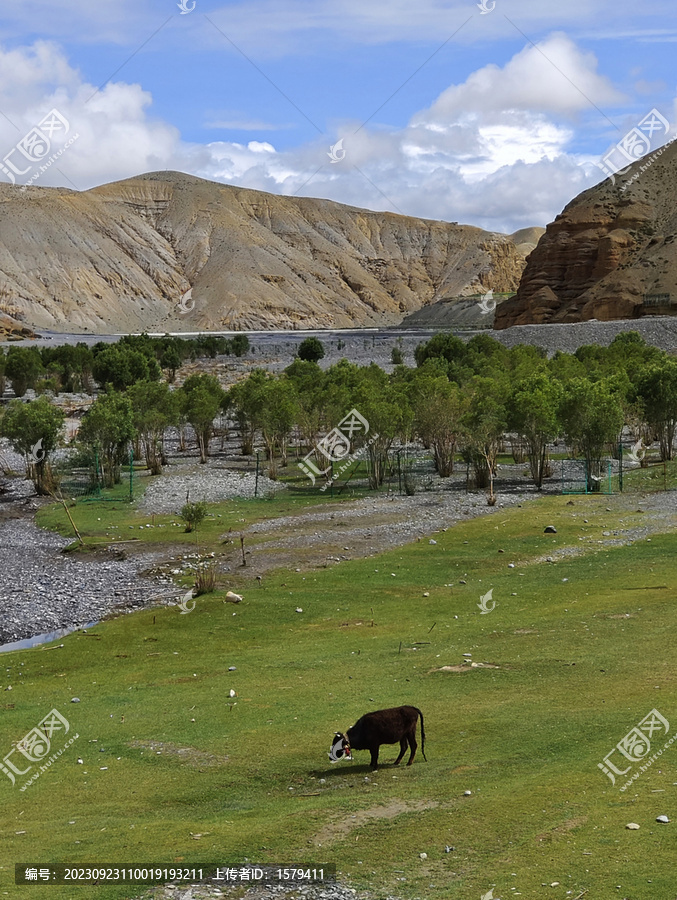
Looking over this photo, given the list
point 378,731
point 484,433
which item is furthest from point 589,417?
point 378,731

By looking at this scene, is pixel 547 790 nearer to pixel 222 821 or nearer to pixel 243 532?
pixel 222 821

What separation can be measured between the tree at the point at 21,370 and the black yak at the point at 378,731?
277 ft

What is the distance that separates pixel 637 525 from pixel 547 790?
968 inches

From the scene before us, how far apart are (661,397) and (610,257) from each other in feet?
331

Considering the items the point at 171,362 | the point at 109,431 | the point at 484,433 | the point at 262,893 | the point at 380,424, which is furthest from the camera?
the point at 171,362

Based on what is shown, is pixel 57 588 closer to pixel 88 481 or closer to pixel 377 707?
pixel 377 707

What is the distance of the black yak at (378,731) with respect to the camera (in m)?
13.0

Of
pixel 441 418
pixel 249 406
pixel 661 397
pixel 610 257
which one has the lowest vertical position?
pixel 441 418

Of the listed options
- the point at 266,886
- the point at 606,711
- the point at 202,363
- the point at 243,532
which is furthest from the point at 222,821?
the point at 202,363

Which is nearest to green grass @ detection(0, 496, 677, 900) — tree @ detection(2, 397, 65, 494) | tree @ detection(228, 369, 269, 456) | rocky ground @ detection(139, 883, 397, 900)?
rocky ground @ detection(139, 883, 397, 900)

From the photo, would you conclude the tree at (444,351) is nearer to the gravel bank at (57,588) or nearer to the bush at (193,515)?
the bush at (193,515)

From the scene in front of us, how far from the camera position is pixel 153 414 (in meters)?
53.4

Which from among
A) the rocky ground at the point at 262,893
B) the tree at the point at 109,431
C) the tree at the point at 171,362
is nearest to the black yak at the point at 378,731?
the rocky ground at the point at 262,893

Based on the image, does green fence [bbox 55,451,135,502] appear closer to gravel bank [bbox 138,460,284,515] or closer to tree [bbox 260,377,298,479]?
gravel bank [bbox 138,460,284,515]
